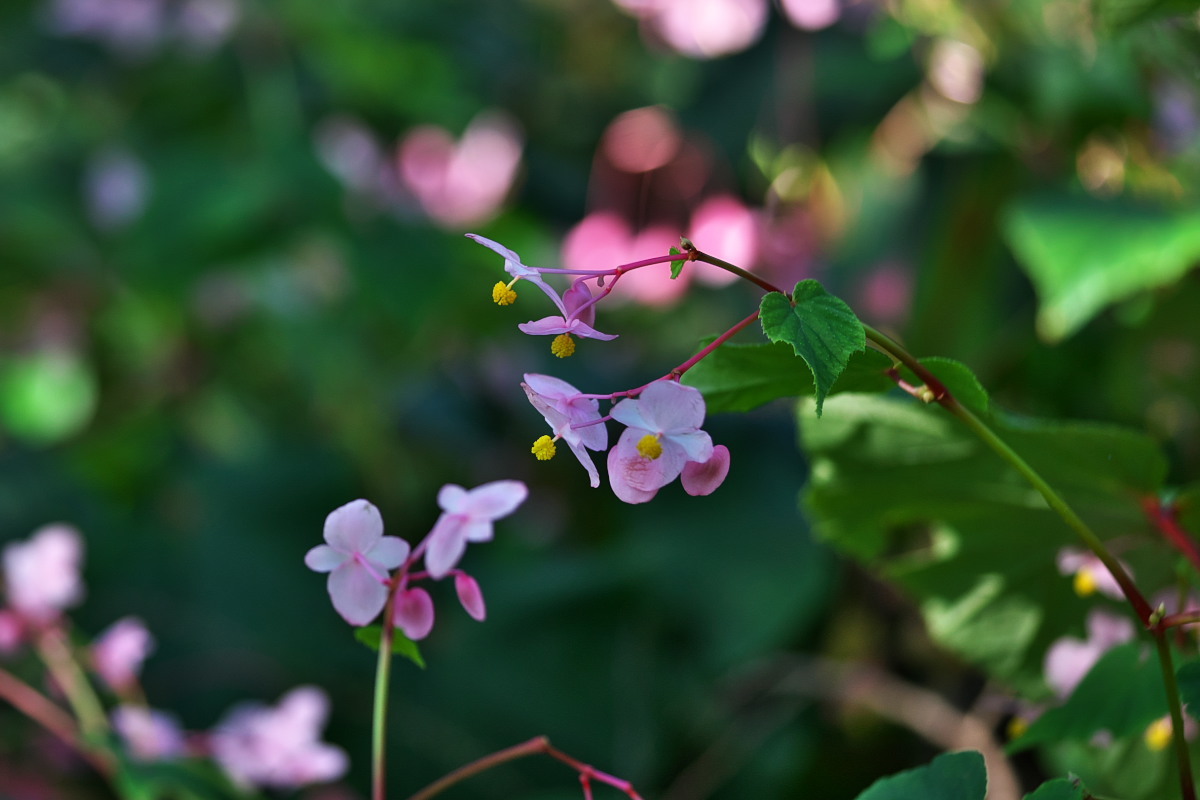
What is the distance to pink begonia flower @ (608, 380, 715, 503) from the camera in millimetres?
254

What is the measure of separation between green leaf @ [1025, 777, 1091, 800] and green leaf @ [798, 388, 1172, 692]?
0.11 m

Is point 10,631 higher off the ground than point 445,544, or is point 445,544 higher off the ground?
point 445,544

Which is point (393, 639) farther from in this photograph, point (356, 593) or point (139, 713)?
point (139, 713)

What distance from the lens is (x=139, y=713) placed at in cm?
52

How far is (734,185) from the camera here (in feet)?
3.81

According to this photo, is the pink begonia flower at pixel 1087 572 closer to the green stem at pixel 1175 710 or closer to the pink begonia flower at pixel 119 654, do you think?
the green stem at pixel 1175 710

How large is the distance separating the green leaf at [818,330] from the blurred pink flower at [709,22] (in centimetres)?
86

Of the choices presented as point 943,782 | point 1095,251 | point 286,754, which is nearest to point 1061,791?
point 943,782

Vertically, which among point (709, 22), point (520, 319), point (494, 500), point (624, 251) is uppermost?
point (494, 500)

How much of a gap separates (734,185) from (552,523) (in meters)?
0.41

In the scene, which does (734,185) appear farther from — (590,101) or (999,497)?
(999,497)

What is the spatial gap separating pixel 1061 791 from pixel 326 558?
7.3 inches

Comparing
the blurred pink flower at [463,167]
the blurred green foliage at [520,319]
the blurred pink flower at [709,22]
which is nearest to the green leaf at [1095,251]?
the blurred green foliage at [520,319]

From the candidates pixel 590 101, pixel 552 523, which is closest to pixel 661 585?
pixel 552 523
